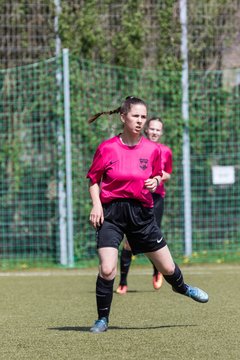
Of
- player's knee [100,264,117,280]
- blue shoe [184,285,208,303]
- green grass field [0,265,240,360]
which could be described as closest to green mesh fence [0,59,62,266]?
green grass field [0,265,240,360]

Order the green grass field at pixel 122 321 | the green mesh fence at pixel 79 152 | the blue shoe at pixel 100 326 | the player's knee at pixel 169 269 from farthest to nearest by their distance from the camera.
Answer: the green mesh fence at pixel 79 152 < the player's knee at pixel 169 269 < the blue shoe at pixel 100 326 < the green grass field at pixel 122 321

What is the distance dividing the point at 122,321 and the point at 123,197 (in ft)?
3.73

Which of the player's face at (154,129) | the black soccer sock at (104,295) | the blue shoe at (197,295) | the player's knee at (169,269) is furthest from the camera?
the player's face at (154,129)

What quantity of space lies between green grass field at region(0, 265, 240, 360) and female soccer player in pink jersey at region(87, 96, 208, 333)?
43 centimetres

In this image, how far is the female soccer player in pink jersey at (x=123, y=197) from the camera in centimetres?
723

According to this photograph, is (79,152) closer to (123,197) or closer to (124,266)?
(124,266)

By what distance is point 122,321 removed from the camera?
7914 mm

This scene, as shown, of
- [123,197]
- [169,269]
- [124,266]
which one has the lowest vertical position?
[124,266]

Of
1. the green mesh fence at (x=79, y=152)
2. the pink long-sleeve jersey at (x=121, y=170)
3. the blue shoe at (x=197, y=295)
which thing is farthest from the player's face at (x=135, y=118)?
the green mesh fence at (x=79, y=152)

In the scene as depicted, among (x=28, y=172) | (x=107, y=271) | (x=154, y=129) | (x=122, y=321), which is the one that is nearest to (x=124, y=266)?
(x=154, y=129)

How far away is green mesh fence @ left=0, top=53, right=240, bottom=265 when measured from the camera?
13.9 metres

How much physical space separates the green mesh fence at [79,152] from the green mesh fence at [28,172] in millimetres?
14

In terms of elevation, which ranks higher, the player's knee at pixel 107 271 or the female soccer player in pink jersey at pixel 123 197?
the female soccer player in pink jersey at pixel 123 197

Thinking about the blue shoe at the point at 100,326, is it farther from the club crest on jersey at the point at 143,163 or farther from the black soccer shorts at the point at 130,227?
the club crest on jersey at the point at 143,163
